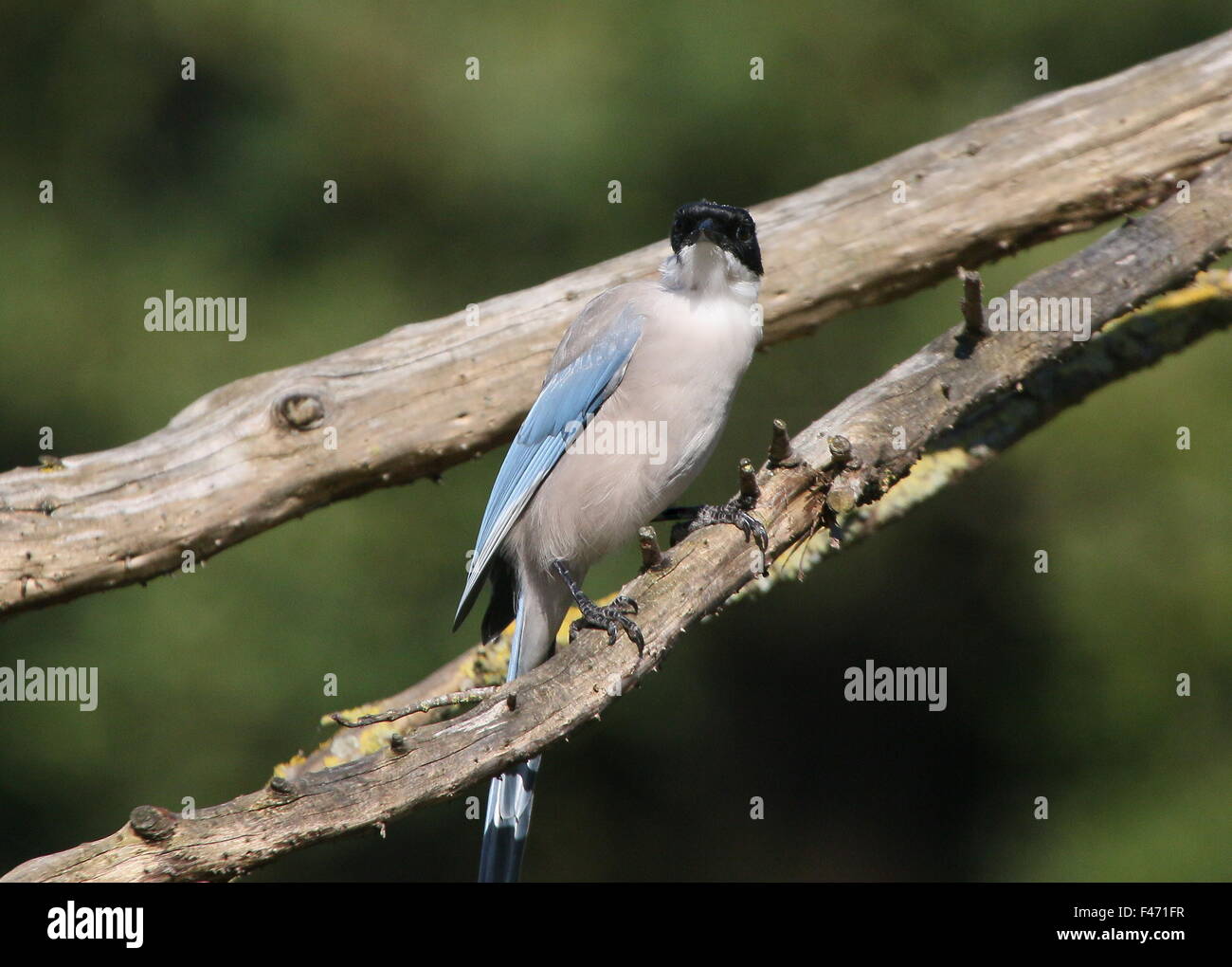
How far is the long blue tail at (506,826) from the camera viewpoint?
10.1 feet

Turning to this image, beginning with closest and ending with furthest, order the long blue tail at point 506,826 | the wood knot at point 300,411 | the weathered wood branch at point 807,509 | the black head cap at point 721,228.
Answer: the weathered wood branch at point 807,509
the long blue tail at point 506,826
the black head cap at point 721,228
the wood knot at point 300,411

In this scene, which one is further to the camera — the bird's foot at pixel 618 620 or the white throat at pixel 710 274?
the white throat at pixel 710 274

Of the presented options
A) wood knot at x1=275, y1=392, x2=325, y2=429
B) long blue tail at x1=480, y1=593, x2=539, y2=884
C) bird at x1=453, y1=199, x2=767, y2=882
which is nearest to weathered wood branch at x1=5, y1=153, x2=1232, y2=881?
bird at x1=453, y1=199, x2=767, y2=882

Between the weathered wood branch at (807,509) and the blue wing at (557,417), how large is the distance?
1.70ft

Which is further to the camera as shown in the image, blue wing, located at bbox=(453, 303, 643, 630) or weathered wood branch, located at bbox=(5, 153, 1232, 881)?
blue wing, located at bbox=(453, 303, 643, 630)

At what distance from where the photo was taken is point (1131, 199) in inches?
149

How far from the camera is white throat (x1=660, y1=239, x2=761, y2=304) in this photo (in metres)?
3.30

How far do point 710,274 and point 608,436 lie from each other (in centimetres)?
49

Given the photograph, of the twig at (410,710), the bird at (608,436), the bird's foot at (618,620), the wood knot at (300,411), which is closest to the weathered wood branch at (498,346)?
the wood knot at (300,411)

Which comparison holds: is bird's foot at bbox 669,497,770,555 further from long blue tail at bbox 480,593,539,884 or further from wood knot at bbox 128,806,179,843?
wood knot at bbox 128,806,179,843

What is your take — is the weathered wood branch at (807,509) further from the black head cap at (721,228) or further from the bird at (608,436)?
the black head cap at (721,228)

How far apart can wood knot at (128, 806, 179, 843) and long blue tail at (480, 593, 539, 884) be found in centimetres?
104

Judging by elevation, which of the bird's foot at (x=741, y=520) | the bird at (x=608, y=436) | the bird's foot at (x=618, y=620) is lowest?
the bird's foot at (x=618, y=620)

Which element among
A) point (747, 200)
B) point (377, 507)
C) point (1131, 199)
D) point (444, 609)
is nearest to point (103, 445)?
point (377, 507)
